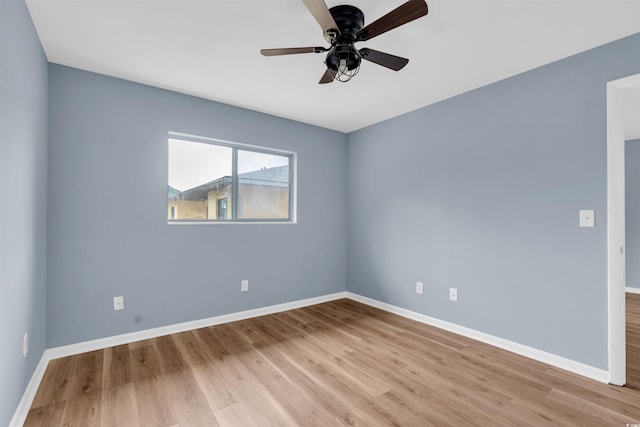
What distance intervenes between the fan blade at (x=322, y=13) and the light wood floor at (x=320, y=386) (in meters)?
2.23

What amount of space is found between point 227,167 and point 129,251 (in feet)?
4.40

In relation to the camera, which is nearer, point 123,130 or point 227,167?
point 123,130

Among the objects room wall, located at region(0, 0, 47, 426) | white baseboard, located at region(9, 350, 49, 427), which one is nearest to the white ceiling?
room wall, located at region(0, 0, 47, 426)

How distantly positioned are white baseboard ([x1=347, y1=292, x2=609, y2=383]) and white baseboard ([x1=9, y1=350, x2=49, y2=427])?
328cm

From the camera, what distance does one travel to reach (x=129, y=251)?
2.73 metres

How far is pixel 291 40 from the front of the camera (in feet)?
6.92

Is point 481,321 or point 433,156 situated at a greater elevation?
point 433,156

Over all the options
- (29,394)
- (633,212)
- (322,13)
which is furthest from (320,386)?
(633,212)

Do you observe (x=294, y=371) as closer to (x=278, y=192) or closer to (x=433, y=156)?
(x=278, y=192)

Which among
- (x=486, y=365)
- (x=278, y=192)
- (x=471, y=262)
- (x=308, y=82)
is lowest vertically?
(x=486, y=365)

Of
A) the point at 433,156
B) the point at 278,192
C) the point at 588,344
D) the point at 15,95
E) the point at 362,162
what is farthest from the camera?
the point at 362,162

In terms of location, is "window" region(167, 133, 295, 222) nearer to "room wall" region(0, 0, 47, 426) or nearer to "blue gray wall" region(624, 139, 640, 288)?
"room wall" region(0, 0, 47, 426)

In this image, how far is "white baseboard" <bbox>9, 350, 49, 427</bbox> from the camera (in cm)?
160

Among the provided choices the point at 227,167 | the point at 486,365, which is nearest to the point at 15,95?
the point at 227,167
